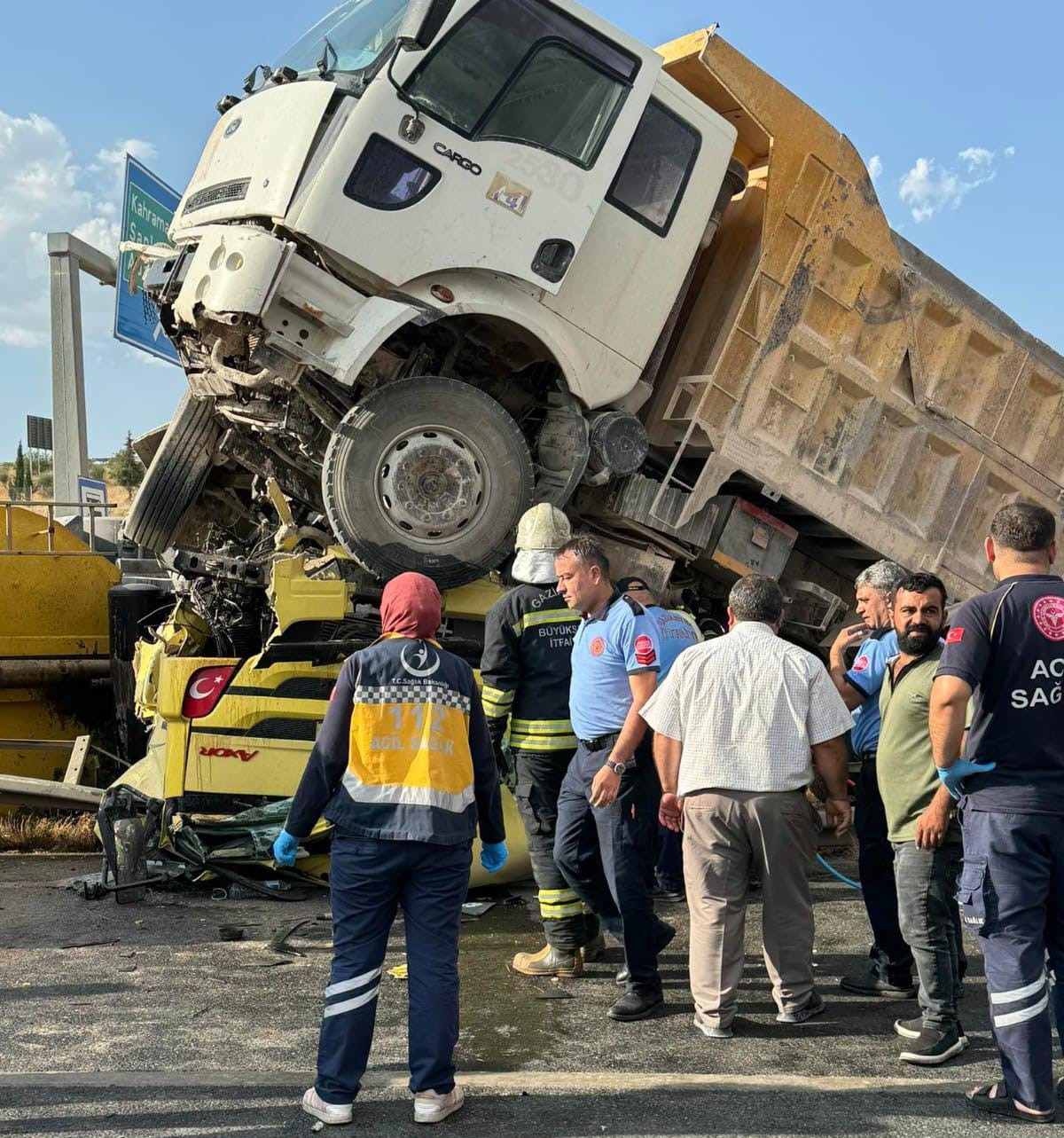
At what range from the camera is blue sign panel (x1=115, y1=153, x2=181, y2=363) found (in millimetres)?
12875

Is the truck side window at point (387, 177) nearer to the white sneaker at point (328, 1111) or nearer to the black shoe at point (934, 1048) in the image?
the white sneaker at point (328, 1111)

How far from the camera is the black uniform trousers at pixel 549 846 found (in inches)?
180

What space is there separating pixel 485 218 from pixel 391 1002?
3282 mm

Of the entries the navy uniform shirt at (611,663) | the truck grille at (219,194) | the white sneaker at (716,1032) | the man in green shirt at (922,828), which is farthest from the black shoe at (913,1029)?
the truck grille at (219,194)

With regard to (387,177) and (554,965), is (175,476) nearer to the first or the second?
(387,177)

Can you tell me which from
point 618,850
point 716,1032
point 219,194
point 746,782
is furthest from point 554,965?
point 219,194

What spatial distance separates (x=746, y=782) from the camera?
3934 mm

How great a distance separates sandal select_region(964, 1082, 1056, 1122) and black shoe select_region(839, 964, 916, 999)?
3.07 feet

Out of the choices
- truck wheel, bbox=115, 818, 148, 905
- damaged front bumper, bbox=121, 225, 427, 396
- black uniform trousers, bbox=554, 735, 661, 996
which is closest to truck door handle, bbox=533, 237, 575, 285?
damaged front bumper, bbox=121, 225, 427, 396

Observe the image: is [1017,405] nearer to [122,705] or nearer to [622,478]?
[622,478]

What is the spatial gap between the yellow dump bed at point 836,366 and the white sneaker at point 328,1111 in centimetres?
372

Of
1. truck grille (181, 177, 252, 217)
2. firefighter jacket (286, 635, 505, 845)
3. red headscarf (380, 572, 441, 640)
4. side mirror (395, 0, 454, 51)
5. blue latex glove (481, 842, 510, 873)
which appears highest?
side mirror (395, 0, 454, 51)

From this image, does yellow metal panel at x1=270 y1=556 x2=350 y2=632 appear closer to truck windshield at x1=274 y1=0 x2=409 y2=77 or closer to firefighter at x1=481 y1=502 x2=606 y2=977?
firefighter at x1=481 y1=502 x2=606 y2=977

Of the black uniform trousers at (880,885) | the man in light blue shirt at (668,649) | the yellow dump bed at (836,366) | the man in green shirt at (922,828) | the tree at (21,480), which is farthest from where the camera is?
the tree at (21,480)
